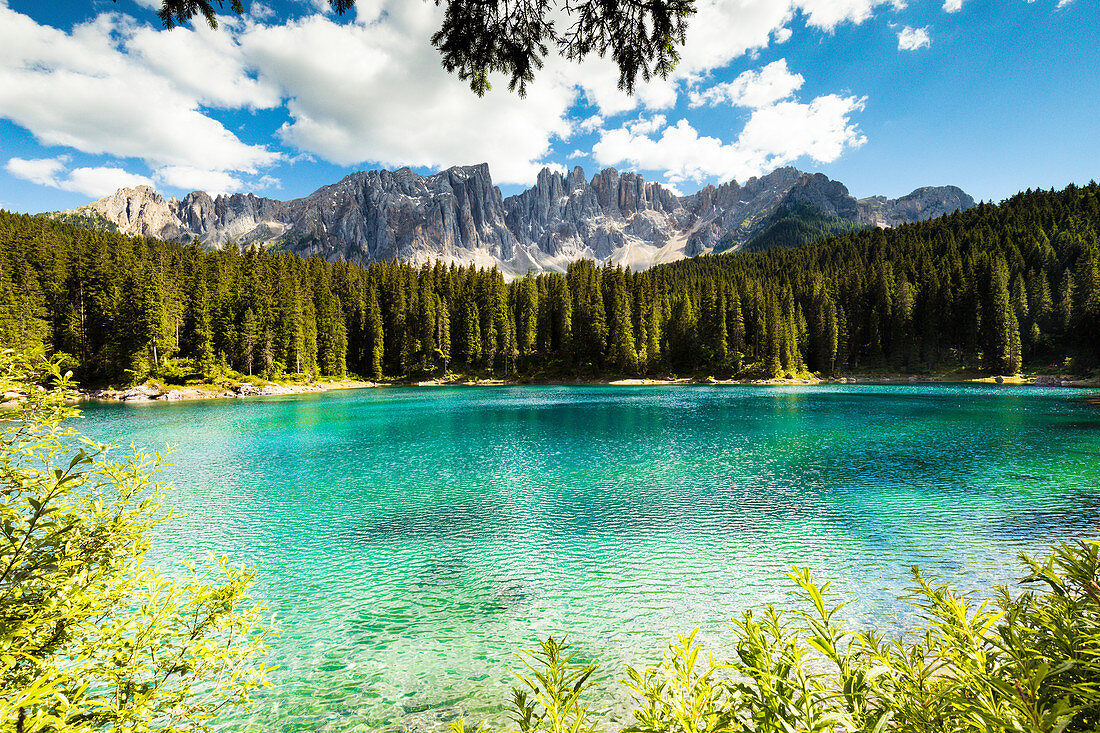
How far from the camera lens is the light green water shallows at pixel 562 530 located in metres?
8.53

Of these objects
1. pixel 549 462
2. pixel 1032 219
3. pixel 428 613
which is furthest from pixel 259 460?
pixel 1032 219

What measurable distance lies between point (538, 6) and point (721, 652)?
10912mm

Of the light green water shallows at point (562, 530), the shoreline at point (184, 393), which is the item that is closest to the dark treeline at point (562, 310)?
the shoreline at point (184, 393)

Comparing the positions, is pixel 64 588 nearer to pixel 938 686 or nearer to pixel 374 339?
pixel 938 686

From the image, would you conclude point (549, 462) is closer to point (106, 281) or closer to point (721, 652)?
point (721, 652)

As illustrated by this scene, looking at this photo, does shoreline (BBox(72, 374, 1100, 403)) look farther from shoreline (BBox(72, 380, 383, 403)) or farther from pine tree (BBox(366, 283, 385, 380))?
pine tree (BBox(366, 283, 385, 380))

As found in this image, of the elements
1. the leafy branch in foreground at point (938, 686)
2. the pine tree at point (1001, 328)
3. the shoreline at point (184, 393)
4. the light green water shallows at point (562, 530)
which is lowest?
the light green water shallows at point (562, 530)

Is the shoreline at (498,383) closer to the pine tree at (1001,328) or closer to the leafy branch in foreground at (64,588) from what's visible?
the pine tree at (1001,328)

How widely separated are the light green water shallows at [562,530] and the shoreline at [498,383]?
37.4 meters

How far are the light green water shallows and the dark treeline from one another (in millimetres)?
A: 51719

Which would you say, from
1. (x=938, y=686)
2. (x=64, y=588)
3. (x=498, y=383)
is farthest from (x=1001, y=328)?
(x=64, y=588)

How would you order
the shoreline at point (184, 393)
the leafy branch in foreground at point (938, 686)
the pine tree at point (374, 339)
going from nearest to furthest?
the leafy branch in foreground at point (938, 686) < the shoreline at point (184, 393) < the pine tree at point (374, 339)

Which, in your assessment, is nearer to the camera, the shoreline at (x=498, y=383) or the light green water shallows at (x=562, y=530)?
the light green water shallows at (x=562, y=530)

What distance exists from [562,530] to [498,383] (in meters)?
79.6
